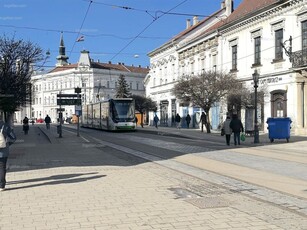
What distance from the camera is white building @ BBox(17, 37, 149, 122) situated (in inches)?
4867

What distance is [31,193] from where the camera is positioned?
9.45 meters

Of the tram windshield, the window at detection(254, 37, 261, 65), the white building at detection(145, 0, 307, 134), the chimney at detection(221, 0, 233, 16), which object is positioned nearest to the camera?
the white building at detection(145, 0, 307, 134)

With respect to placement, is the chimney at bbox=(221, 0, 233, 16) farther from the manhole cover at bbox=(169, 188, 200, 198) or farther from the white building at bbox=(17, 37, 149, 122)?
the white building at bbox=(17, 37, 149, 122)

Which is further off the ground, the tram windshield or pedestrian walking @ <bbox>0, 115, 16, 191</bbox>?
the tram windshield

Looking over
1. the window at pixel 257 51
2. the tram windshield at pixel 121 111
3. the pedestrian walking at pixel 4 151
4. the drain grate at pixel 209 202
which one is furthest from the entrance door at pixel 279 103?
the pedestrian walking at pixel 4 151

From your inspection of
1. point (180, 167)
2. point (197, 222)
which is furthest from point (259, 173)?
point (197, 222)

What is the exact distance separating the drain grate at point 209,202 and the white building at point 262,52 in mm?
23795

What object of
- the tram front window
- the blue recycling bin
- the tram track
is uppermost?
the tram front window

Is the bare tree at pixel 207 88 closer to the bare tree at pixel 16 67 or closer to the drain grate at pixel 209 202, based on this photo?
the bare tree at pixel 16 67

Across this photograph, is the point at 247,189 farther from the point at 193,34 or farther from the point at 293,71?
the point at 193,34

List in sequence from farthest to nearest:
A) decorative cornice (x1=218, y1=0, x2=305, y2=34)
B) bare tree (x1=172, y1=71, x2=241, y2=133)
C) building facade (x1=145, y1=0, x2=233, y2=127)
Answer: building facade (x1=145, y1=0, x2=233, y2=127) < bare tree (x1=172, y1=71, x2=241, y2=133) < decorative cornice (x1=218, y1=0, x2=305, y2=34)

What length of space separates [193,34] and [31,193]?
4836 centimetres

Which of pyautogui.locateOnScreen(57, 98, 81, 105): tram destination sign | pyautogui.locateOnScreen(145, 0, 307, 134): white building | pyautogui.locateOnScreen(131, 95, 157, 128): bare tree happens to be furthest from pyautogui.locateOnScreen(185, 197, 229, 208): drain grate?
pyautogui.locateOnScreen(131, 95, 157, 128): bare tree

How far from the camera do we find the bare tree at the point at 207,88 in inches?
1405
